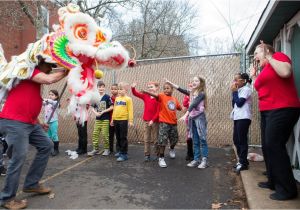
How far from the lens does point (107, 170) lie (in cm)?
654

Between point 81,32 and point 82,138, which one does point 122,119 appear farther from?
point 81,32

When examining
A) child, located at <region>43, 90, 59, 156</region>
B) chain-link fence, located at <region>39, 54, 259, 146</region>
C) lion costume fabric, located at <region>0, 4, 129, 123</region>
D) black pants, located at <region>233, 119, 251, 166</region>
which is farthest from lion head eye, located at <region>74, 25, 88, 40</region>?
child, located at <region>43, 90, 59, 156</region>

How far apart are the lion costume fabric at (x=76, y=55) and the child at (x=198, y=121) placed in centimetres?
263

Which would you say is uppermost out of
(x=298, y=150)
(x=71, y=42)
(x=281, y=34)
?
(x=281, y=34)

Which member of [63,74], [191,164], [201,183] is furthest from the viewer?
[191,164]

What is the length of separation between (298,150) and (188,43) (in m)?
22.9

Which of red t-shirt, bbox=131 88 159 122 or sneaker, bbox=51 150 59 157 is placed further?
sneaker, bbox=51 150 59 157

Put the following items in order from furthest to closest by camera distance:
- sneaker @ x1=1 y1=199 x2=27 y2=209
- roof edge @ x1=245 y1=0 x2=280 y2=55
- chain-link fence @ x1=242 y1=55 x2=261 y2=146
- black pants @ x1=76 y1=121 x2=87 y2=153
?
black pants @ x1=76 y1=121 x2=87 y2=153, chain-link fence @ x1=242 y1=55 x2=261 y2=146, roof edge @ x1=245 y1=0 x2=280 y2=55, sneaker @ x1=1 y1=199 x2=27 y2=209

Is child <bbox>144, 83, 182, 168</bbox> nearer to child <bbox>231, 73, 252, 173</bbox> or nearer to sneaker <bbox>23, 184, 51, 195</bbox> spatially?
child <bbox>231, 73, 252, 173</bbox>

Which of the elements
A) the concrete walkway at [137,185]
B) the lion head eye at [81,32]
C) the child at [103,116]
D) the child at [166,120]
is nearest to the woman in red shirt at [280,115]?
the concrete walkway at [137,185]

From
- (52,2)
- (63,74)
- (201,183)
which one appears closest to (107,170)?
(201,183)

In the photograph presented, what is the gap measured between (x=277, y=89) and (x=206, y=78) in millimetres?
4405

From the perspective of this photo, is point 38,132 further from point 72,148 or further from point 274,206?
point 72,148

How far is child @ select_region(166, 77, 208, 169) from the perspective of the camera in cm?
656
